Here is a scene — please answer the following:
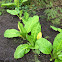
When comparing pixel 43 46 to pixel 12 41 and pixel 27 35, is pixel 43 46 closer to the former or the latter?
pixel 27 35

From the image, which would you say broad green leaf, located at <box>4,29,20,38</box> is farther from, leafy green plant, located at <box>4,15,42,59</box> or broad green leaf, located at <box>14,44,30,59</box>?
broad green leaf, located at <box>14,44,30,59</box>

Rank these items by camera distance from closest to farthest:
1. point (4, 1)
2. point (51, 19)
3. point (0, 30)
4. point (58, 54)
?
1. point (58, 54)
2. point (0, 30)
3. point (51, 19)
4. point (4, 1)

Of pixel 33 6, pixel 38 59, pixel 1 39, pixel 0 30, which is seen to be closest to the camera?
pixel 38 59

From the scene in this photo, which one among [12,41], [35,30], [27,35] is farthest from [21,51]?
[35,30]

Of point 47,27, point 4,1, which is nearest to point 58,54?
point 47,27

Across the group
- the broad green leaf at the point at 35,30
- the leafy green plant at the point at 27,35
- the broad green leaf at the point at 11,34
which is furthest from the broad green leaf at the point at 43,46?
the broad green leaf at the point at 11,34

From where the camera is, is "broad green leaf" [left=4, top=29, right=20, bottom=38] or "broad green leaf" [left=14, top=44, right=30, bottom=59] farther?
"broad green leaf" [left=4, top=29, right=20, bottom=38]

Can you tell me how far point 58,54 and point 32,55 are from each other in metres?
0.49

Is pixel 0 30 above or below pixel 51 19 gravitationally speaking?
below

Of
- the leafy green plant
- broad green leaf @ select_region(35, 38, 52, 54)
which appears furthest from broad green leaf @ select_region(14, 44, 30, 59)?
broad green leaf @ select_region(35, 38, 52, 54)

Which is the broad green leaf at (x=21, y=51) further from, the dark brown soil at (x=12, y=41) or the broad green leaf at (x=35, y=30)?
the broad green leaf at (x=35, y=30)

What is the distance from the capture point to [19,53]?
1.56 m

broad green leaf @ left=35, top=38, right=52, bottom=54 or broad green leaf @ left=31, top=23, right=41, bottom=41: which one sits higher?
broad green leaf @ left=31, top=23, right=41, bottom=41

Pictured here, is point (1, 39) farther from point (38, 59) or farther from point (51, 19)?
point (51, 19)
